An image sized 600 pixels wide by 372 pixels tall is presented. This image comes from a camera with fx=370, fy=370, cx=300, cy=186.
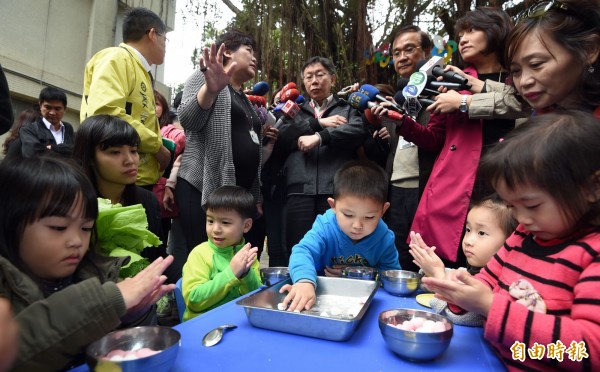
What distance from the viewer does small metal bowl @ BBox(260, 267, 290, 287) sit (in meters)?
1.37

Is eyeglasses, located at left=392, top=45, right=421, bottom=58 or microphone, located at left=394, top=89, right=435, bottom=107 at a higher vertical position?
eyeglasses, located at left=392, top=45, right=421, bottom=58

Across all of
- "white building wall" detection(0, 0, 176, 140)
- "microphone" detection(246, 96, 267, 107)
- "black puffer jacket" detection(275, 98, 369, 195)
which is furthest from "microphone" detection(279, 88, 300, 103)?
"white building wall" detection(0, 0, 176, 140)

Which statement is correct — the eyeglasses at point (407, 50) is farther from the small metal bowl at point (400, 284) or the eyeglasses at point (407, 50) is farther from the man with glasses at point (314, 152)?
the small metal bowl at point (400, 284)

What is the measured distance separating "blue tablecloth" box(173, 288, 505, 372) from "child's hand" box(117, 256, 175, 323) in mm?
118

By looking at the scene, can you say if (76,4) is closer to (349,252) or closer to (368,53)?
(368,53)

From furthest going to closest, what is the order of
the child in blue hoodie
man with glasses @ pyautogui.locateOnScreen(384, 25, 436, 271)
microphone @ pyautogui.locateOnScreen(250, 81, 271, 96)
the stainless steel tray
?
1. microphone @ pyautogui.locateOnScreen(250, 81, 271, 96)
2. man with glasses @ pyautogui.locateOnScreen(384, 25, 436, 271)
3. the child in blue hoodie
4. the stainless steel tray

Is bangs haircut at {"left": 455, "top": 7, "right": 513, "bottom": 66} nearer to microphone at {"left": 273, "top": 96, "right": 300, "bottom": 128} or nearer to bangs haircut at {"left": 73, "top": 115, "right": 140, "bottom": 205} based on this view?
microphone at {"left": 273, "top": 96, "right": 300, "bottom": 128}

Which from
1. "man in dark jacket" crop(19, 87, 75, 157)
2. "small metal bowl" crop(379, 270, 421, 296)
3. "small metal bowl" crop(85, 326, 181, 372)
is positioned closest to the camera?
"small metal bowl" crop(85, 326, 181, 372)

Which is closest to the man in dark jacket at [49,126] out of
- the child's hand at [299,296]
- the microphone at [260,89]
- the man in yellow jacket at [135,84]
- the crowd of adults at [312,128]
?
the crowd of adults at [312,128]

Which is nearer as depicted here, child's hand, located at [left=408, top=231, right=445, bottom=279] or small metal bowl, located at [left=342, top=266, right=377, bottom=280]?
child's hand, located at [left=408, top=231, right=445, bottom=279]

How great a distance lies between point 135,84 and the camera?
2064 millimetres

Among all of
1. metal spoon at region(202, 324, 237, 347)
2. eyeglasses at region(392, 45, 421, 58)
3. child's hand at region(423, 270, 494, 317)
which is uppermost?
eyeglasses at region(392, 45, 421, 58)

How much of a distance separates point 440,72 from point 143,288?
182 cm

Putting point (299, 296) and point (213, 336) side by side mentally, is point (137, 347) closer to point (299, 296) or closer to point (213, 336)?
point (213, 336)
